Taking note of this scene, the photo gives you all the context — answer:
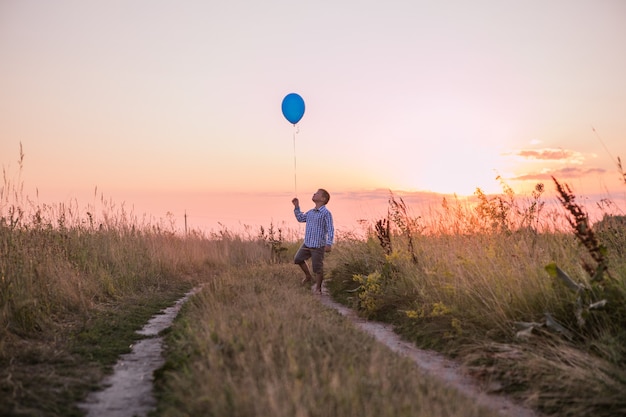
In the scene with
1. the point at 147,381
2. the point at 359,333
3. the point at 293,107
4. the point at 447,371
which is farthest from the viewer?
the point at 293,107

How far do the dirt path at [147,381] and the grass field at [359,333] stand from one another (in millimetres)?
155

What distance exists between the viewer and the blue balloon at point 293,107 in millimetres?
14422

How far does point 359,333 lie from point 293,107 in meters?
8.95

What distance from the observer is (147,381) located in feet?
17.6

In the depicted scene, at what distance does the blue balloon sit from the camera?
1442 cm

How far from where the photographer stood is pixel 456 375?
572 centimetres

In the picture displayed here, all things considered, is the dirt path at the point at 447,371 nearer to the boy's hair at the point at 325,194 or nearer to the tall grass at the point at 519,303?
the tall grass at the point at 519,303

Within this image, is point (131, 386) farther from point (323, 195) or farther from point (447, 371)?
point (323, 195)

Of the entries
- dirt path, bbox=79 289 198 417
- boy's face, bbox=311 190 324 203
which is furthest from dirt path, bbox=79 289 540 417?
boy's face, bbox=311 190 324 203

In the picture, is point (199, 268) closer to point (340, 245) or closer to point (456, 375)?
point (340, 245)

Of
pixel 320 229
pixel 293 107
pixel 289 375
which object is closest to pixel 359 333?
pixel 289 375

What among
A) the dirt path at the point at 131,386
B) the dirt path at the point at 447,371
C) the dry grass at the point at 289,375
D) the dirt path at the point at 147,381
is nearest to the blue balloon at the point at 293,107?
the dirt path at the point at 447,371

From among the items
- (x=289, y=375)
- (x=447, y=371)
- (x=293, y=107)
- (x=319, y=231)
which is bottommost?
(x=447, y=371)

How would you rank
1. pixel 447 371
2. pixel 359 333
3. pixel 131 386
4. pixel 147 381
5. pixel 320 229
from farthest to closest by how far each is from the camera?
pixel 320 229 < pixel 359 333 < pixel 447 371 < pixel 147 381 < pixel 131 386
